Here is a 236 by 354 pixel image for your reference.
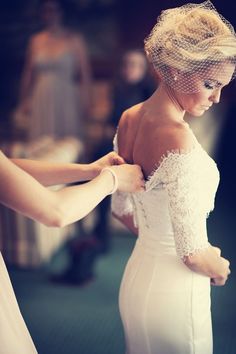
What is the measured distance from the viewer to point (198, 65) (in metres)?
1.87


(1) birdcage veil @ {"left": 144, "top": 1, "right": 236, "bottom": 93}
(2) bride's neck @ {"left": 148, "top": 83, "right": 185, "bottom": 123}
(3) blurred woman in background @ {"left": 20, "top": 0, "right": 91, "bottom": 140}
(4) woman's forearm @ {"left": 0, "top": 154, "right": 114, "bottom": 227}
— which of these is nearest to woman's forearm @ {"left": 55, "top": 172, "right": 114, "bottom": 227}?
(4) woman's forearm @ {"left": 0, "top": 154, "right": 114, "bottom": 227}

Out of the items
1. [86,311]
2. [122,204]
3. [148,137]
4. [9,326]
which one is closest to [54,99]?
[86,311]

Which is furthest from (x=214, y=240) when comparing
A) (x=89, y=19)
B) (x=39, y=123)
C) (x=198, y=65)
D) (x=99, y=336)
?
(x=89, y=19)

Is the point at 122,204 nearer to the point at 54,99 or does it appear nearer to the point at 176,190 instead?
the point at 176,190

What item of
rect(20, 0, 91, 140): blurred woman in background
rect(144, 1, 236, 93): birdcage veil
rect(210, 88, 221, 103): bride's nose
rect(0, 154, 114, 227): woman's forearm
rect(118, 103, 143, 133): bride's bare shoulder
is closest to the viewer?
rect(0, 154, 114, 227): woman's forearm

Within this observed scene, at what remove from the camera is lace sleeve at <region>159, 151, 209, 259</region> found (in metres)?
1.86

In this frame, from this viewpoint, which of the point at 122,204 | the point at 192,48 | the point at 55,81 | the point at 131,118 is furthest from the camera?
the point at 55,81

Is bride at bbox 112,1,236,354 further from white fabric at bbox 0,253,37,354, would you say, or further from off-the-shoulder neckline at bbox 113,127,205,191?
white fabric at bbox 0,253,37,354

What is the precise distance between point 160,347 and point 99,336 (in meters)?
1.45

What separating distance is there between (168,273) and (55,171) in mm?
546

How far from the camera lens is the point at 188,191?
1880 mm

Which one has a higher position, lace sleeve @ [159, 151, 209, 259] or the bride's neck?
the bride's neck

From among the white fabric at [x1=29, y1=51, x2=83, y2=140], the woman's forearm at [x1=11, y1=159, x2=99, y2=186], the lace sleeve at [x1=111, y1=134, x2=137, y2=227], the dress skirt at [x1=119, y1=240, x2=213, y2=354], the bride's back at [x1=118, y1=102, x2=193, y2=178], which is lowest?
the white fabric at [x1=29, y1=51, x2=83, y2=140]

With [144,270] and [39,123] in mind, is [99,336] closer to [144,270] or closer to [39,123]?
[144,270]
